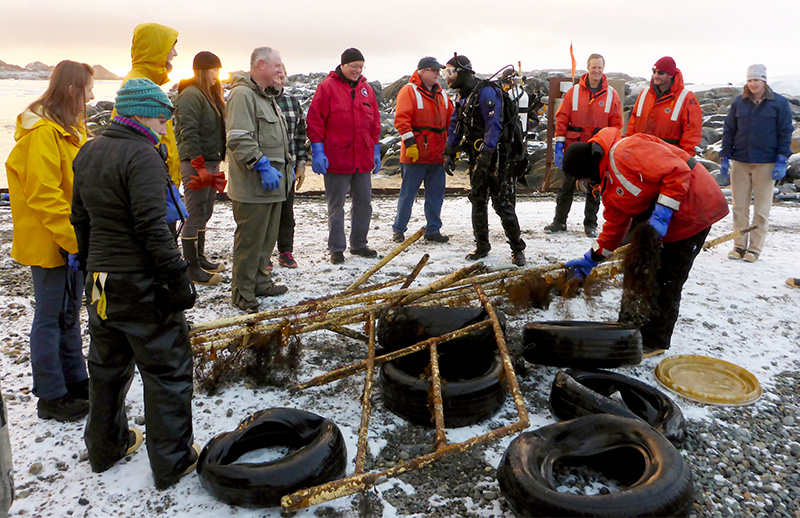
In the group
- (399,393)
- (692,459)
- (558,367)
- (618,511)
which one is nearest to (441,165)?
(558,367)

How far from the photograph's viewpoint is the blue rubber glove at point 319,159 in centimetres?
565

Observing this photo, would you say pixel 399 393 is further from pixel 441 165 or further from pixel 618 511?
pixel 441 165

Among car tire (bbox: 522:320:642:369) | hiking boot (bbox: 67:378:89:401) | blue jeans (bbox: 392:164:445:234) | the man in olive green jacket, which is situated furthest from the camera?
blue jeans (bbox: 392:164:445:234)

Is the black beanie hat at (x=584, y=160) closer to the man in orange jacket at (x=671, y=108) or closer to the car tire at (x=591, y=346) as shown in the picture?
the car tire at (x=591, y=346)

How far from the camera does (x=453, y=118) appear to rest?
19.8 ft

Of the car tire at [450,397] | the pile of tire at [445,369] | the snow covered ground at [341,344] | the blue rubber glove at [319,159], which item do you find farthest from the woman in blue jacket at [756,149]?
the car tire at [450,397]

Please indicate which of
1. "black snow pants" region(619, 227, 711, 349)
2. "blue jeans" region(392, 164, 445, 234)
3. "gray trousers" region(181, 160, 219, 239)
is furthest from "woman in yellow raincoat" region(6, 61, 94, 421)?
"blue jeans" region(392, 164, 445, 234)

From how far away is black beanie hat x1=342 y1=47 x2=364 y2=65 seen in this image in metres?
5.72

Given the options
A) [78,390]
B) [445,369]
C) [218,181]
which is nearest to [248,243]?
[218,181]

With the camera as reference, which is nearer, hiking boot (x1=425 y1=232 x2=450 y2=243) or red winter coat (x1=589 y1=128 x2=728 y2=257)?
red winter coat (x1=589 y1=128 x2=728 y2=257)

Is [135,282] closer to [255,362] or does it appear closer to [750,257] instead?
[255,362]

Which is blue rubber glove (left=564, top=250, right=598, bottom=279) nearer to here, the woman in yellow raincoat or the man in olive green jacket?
the man in olive green jacket

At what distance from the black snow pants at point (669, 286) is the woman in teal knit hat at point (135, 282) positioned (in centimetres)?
319

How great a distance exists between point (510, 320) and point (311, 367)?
1.81 meters
